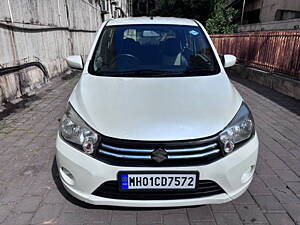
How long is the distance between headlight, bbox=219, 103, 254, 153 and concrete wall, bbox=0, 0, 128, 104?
478cm

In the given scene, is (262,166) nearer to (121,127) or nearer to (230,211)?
(230,211)

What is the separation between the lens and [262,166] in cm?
310

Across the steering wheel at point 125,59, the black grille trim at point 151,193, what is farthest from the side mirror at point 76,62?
the black grille trim at point 151,193

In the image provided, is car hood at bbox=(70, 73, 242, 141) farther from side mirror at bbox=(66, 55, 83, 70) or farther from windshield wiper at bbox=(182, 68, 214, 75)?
side mirror at bbox=(66, 55, 83, 70)

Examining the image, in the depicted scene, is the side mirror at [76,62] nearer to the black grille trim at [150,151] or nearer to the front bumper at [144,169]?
the front bumper at [144,169]

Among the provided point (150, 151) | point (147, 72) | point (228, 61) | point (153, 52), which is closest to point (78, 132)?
point (150, 151)

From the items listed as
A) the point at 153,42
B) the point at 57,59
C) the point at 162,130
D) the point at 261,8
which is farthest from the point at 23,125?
the point at 261,8

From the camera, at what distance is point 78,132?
2045mm

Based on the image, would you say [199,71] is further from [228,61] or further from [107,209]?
[107,209]

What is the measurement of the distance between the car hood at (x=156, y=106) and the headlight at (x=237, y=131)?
0.16ft

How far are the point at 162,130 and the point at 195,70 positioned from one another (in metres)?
1.26

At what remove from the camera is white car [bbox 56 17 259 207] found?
187 centimetres

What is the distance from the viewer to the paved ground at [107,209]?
7.29 ft

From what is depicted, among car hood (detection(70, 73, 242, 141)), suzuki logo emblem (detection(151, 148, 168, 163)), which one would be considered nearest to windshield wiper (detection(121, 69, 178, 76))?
car hood (detection(70, 73, 242, 141))
